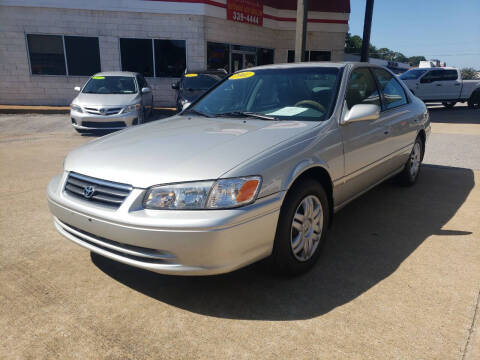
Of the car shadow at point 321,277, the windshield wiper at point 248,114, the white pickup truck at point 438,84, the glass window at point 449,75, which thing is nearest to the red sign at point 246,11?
the white pickup truck at point 438,84

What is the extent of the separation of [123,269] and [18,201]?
7.41 ft

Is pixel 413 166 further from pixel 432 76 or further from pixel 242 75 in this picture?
pixel 432 76

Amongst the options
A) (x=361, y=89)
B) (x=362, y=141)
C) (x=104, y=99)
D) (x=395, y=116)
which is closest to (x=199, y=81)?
(x=104, y=99)

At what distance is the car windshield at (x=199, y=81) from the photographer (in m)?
11.2

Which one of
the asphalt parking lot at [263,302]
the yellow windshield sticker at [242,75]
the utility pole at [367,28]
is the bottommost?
the asphalt parking lot at [263,302]

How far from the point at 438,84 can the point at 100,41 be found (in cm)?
1391

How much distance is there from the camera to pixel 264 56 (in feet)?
60.8

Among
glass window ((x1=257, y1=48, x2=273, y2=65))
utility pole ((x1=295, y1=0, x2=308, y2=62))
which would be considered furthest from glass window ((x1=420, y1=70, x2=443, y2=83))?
utility pole ((x1=295, y1=0, x2=308, y2=62))

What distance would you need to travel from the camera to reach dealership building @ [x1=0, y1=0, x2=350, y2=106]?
13852mm

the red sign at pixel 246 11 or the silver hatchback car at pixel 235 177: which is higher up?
the red sign at pixel 246 11

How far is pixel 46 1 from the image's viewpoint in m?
13.6

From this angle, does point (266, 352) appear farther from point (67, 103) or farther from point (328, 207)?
point (67, 103)

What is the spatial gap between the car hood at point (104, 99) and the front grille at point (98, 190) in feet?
22.3

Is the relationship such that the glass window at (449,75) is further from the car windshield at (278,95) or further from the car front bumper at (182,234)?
the car front bumper at (182,234)
